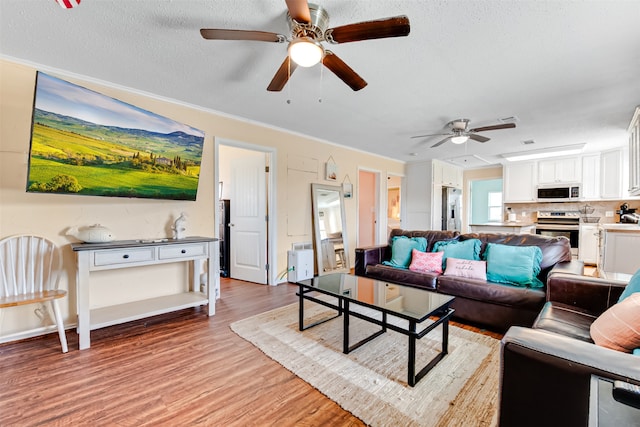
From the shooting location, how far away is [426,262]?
318 centimetres

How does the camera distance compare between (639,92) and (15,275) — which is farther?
(639,92)

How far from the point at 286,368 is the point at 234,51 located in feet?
7.98

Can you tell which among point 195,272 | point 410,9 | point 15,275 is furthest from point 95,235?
point 410,9

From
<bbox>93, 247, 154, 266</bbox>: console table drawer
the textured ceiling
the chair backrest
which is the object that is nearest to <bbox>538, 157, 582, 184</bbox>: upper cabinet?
the textured ceiling

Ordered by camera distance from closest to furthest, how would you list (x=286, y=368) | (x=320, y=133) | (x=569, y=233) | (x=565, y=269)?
(x=286, y=368) < (x=565, y=269) < (x=320, y=133) < (x=569, y=233)

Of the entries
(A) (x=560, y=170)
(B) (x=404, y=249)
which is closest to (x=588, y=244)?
(A) (x=560, y=170)

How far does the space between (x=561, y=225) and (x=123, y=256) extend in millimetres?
7602

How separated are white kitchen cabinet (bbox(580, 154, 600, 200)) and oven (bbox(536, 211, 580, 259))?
19.4 inches

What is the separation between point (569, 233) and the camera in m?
5.62

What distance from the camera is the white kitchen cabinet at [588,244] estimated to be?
17.3ft

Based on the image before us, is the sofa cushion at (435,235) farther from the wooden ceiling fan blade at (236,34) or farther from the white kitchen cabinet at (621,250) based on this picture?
the wooden ceiling fan blade at (236,34)

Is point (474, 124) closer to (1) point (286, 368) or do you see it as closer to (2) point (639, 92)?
(2) point (639, 92)

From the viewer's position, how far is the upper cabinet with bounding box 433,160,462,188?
21.2 feet

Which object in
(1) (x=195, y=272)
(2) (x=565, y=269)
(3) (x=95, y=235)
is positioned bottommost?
(1) (x=195, y=272)
